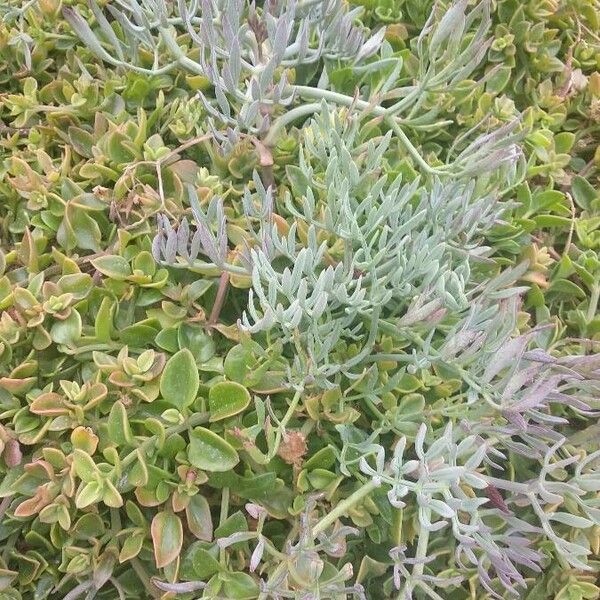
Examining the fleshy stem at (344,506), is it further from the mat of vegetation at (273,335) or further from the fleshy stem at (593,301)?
the fleshy stem at (593,301)

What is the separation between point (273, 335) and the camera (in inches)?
39.4

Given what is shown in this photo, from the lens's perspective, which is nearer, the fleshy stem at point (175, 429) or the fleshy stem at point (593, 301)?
the fleshy stem at point (175, 429)

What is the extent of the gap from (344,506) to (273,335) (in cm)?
24

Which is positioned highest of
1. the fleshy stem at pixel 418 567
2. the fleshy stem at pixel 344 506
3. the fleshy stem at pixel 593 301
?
the fleshy stem at pixel 593 301

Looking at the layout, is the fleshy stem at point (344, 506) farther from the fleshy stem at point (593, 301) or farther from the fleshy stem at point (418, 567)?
the fleshy stem at point (593, 301)

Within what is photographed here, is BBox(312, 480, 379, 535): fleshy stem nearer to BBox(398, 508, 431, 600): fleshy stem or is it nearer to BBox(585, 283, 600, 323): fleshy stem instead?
BBox(398, 508, 431, 600): fleshy stem

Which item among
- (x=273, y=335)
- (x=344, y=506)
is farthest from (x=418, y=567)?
(x=273, y=335)

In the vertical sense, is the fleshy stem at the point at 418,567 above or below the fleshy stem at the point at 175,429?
below

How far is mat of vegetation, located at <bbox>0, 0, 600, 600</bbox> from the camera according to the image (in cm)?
93

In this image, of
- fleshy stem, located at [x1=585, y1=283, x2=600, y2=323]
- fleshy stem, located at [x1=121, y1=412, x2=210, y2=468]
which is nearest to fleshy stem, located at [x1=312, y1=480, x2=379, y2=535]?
fleshy stem, located at [x1=121, y1=412, x2=210, y2=468]

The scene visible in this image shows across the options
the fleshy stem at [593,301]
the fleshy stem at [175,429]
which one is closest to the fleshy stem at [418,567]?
the fleshy stem at [175,429]

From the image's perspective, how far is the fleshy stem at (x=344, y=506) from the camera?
0.91 meters

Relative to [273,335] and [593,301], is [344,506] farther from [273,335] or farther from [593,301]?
[593,301]

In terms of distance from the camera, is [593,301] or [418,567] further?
[593,301]
